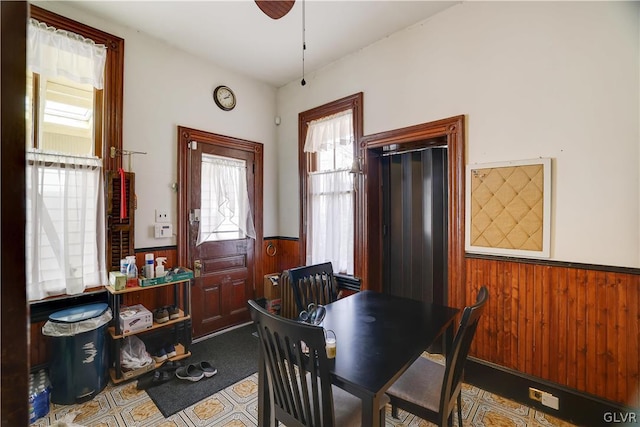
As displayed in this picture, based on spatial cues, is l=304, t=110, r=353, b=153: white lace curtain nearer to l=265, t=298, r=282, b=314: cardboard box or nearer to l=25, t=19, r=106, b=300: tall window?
l=265, t=298, r=282, b=314: cardboard box

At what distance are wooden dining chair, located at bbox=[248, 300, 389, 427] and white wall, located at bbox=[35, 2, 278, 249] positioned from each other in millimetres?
2171

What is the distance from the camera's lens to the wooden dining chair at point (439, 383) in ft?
4.40

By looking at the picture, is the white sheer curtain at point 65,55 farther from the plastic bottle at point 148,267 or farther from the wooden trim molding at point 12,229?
the wooden trim molding at point 12,229

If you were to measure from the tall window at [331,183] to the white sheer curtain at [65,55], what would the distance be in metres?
2.13

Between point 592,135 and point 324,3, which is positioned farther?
point 324,3

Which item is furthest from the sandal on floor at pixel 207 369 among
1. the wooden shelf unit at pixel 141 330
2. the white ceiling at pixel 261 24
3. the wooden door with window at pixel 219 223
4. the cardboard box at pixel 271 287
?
the white ceiling at pixel 261 24

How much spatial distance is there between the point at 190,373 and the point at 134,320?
0.66 metres

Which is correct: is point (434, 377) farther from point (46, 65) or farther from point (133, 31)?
point (133, 31)

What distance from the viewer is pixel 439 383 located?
161 centimetres

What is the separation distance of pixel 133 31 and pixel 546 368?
4586 mm

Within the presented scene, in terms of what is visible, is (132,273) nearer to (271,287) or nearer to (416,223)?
(271,287)

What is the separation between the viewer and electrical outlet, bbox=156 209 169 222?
2.91 meters

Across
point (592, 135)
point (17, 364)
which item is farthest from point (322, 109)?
point (17, 364)

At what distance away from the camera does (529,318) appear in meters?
2.10
